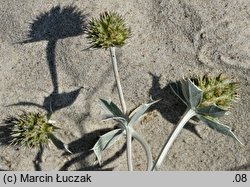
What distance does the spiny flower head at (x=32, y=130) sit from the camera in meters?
3.41

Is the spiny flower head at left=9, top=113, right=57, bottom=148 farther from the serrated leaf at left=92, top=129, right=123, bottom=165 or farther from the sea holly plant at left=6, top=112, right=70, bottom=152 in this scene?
the serrated leaf at left=92, top=129, right=123, bottom=165

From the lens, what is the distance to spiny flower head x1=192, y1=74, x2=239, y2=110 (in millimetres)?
3145

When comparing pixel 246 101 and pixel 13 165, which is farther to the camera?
pixel 13 165

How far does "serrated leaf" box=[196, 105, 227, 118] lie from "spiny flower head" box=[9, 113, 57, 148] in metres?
1.15

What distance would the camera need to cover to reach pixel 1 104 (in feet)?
12.2

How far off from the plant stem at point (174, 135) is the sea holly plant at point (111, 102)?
7cm

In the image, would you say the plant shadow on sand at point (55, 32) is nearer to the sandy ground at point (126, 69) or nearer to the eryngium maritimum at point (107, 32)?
the sandy ground at point (126, 69)

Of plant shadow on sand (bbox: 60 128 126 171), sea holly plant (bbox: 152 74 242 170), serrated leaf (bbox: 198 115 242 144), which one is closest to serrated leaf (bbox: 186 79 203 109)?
sea holly plant (bbox: 152 74 242 170)

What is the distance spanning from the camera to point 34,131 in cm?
341
